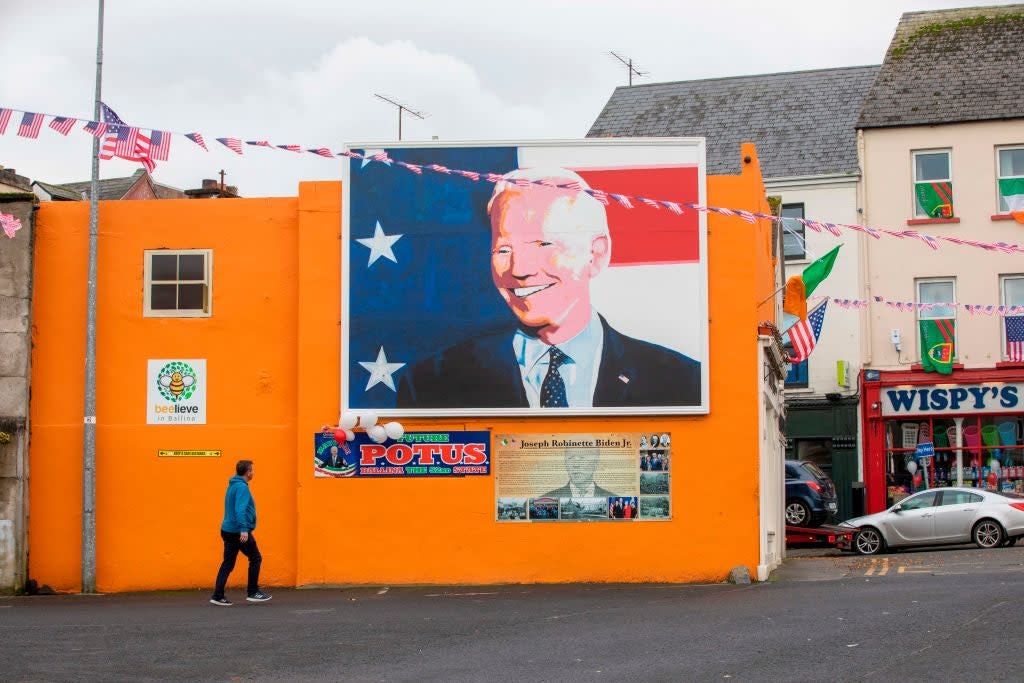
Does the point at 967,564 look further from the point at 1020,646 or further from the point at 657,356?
the point at 1020,646

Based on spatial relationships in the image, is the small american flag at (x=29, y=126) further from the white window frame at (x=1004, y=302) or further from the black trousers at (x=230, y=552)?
the white window frame at (x=1004, y=302)

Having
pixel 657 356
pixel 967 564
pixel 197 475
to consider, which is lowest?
pixel 967 564

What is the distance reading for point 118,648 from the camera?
13.1m

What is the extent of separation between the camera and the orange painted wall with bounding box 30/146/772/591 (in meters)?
19.0

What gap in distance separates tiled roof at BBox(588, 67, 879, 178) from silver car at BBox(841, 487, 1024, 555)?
11201 millimetres

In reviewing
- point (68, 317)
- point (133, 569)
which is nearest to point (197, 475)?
point (133, 569)

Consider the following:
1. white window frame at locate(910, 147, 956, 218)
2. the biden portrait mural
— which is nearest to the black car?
white window frame at locate(910, 147, 956, 218)

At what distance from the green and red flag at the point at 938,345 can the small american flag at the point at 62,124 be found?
73.0 feet

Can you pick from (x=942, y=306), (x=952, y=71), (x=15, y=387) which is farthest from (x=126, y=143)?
(x=952, y=71)

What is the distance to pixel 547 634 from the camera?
1348 cm

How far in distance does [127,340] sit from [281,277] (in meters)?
2.32

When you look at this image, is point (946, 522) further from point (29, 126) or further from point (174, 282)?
point (29, 126)

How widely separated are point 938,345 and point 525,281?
56.0 feet

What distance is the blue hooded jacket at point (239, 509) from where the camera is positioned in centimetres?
1664
